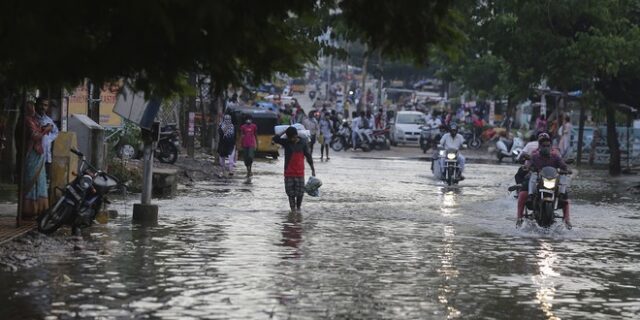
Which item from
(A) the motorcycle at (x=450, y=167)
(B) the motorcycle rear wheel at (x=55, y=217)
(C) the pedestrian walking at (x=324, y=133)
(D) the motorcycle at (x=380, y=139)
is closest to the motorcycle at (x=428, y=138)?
(D) the motorcycle at (x=380, y=139)

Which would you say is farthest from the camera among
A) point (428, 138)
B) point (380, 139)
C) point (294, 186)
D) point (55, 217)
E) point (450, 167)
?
point (380, 139)

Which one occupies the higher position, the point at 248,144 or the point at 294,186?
the point at 248,144

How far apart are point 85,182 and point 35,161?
1151 mm

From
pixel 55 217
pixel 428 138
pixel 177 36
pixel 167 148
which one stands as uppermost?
pixel 177 36

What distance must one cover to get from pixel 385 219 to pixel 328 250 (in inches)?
190

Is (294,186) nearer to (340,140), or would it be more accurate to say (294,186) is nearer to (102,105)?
(102,105)

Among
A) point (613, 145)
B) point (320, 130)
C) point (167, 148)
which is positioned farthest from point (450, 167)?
point (320, 130)

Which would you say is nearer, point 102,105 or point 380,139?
point 102,105

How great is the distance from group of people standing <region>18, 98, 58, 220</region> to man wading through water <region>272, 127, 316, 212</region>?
505 centimetres

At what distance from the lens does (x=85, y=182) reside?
602 inches

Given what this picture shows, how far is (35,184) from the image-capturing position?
53.7 feet

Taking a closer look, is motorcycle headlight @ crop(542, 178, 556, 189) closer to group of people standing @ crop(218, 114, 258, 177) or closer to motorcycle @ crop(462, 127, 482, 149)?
group of people standing @ crop(218, 114, 258, 177)

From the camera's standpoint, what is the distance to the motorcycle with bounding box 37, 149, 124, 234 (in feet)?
49.6

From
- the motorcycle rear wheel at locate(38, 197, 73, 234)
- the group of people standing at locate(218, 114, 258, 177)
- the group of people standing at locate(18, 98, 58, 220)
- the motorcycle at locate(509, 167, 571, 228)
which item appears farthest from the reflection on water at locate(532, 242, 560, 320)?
the group of people standing at locate(218, 114, 258, 177)
